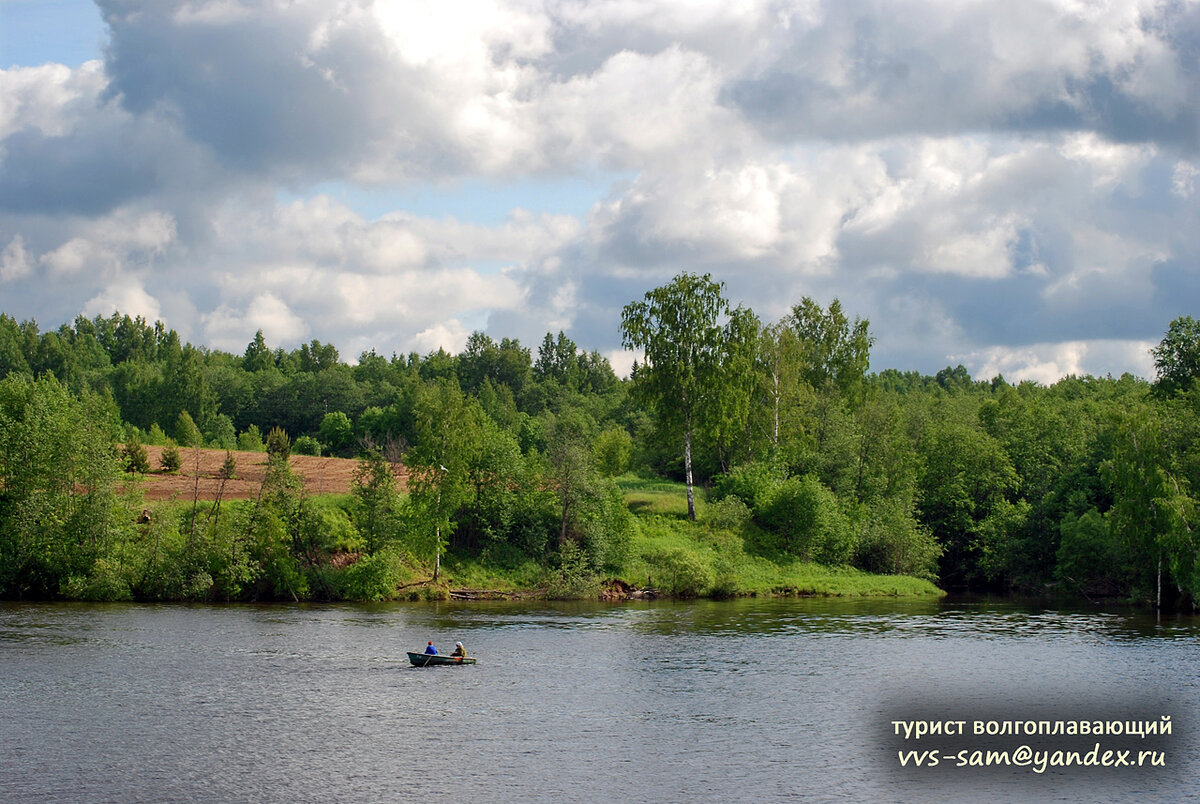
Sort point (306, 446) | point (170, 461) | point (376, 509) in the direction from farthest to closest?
point (306, 446) < point (170, 461) < point (376, 509)

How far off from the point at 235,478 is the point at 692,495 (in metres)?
39.5

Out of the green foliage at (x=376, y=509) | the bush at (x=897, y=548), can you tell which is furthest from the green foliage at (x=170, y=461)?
the bush at (x=897, y=548)

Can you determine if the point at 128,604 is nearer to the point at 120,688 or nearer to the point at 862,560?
the point at 120,688

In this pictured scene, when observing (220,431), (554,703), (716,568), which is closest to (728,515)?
(716,568)

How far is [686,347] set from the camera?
91.1 metres

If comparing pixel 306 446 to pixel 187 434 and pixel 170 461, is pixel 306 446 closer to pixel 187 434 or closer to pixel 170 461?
pixel 187 434

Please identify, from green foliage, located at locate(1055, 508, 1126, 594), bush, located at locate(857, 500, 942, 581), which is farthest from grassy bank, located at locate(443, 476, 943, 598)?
green foliage, located at locate(1055, 508, 1126, 594)

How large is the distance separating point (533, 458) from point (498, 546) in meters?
7.66

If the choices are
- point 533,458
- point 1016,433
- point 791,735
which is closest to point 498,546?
point 533,458

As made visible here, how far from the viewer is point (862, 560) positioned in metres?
91.3

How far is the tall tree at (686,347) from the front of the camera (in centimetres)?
9094

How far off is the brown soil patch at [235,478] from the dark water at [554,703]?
1702 cm

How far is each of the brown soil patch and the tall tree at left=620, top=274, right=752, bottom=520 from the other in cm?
2446

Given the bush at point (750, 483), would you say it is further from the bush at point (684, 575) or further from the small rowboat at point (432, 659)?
the small rowboat at point (432, 659)
